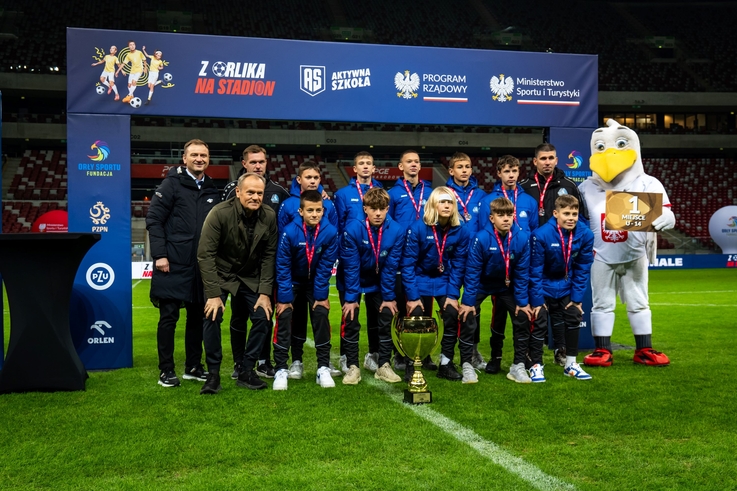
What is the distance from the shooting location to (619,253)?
6613mm

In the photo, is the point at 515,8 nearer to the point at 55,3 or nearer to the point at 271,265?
the point at 55,3

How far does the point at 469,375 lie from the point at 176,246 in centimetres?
276

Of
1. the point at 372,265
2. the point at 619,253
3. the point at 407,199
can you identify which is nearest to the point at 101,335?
the point at 372,265

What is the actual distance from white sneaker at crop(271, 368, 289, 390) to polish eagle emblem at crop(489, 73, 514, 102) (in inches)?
155

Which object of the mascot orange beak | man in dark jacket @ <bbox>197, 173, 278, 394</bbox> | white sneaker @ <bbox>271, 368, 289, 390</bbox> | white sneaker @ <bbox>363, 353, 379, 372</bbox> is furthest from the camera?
the mascot orange beak

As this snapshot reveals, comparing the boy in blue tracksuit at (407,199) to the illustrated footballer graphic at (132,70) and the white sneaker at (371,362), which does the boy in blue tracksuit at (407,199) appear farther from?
the illustrated footballer graphic at (132,70)

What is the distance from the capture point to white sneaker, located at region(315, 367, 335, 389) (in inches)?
214

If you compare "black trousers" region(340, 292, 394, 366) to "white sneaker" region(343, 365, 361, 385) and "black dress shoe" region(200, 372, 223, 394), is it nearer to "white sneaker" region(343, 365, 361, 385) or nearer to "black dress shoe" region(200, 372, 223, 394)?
"white sneaker" region(343, 365, 361, 385)

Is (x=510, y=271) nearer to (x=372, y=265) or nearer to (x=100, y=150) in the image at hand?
(x=372, y=265)

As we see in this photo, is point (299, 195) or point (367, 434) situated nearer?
point (367, 434)

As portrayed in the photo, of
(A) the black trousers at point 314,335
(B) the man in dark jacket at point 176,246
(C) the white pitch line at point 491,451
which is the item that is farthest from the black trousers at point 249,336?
(C) the white pitch line at point 491,451

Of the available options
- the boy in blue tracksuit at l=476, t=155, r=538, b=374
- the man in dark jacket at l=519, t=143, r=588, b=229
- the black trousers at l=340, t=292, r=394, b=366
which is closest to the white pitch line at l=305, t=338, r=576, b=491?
the black trousers at l=340, t=292, r=394, b=366

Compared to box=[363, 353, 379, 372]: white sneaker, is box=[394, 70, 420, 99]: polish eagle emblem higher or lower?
higher

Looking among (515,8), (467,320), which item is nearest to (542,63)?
(467,320)
